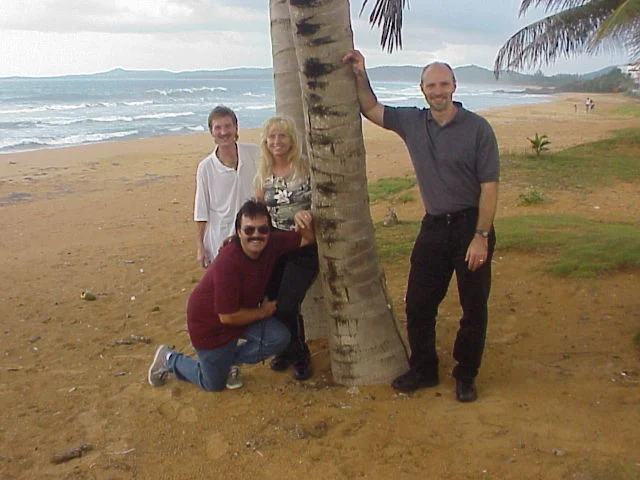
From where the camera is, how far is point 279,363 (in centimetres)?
495

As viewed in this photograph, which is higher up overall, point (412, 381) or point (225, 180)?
point (225, 180)

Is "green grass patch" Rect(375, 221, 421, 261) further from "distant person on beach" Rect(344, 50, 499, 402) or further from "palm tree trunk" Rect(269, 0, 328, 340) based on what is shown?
"distant person on beach" Rect(344, 50, 499, 402)

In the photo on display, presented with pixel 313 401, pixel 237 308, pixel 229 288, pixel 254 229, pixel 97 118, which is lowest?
pixel 313 401

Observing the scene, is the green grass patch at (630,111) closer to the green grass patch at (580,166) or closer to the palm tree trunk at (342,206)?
the green grass patch at (580,166)

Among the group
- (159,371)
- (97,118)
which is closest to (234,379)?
(159,371)

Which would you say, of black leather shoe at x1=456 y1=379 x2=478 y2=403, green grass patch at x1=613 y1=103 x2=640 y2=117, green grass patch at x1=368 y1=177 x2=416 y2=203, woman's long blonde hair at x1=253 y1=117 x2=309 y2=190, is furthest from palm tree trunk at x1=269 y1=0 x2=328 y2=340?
green grass patch at x1=613 y1=103 x2=640 y2=117

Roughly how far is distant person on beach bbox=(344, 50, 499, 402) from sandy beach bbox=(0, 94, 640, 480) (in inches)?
17.0

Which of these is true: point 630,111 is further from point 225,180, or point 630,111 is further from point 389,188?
point 225,180

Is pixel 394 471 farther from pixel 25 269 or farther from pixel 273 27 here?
pixel 25 269

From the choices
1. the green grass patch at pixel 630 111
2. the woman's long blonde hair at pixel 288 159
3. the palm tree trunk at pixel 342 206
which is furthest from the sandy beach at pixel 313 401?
the green grass patch at pixel 630 111

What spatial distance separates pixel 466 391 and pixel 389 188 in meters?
8.84

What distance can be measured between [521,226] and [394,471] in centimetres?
551

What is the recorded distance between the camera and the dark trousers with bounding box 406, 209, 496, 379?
13.3ft

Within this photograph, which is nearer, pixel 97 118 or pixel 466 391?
pixel 466 391
